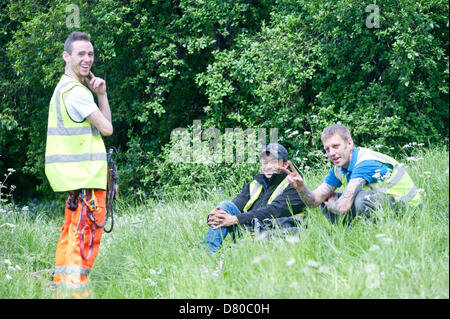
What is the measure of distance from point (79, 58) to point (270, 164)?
1.89 meters

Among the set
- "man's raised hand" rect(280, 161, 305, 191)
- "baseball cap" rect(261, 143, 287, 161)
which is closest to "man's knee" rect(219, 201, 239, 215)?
"baseball cap" rect(261, 143, 287, 161)

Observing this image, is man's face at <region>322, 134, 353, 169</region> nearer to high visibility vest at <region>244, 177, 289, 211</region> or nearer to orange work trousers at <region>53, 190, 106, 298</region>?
high visibility vest at <region>244, 177, 289, 211</region>

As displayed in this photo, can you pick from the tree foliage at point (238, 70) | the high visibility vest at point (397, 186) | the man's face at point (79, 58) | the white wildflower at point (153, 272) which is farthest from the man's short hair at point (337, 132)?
the tree foliage at point (238, 70)

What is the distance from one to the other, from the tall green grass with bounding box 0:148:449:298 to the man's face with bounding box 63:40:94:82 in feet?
5.26

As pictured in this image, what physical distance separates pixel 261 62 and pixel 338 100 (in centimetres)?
130

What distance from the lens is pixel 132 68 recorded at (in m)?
9.72

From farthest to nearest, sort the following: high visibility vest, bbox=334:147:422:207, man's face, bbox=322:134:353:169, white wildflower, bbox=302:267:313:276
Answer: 1. man's face, bbox=322:134:353:169
2. high visibility vest, bbox=334:147:422:207
3. white wildflower, bbox=302:267:313:276

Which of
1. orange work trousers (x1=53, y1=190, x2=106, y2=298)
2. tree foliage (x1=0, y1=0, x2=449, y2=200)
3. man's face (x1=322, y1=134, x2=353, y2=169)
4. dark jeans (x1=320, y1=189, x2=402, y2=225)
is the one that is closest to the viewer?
orange work trousers (x1=53, y1=190, x2=106, y2=298)

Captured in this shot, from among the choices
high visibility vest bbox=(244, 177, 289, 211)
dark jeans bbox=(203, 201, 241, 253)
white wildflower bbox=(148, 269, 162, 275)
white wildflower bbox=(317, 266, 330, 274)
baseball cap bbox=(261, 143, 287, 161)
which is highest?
baseball cap bbox=(261, 143, 287, 161)

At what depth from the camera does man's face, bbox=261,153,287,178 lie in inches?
186

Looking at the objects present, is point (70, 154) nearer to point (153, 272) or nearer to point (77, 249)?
point (77, 249)

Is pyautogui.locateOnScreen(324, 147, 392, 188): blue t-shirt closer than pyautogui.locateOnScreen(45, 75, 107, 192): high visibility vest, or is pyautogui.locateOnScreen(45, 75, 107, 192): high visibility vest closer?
pyautogui.locateOnScreen(45, 75, 107, 192): high visibility vest
